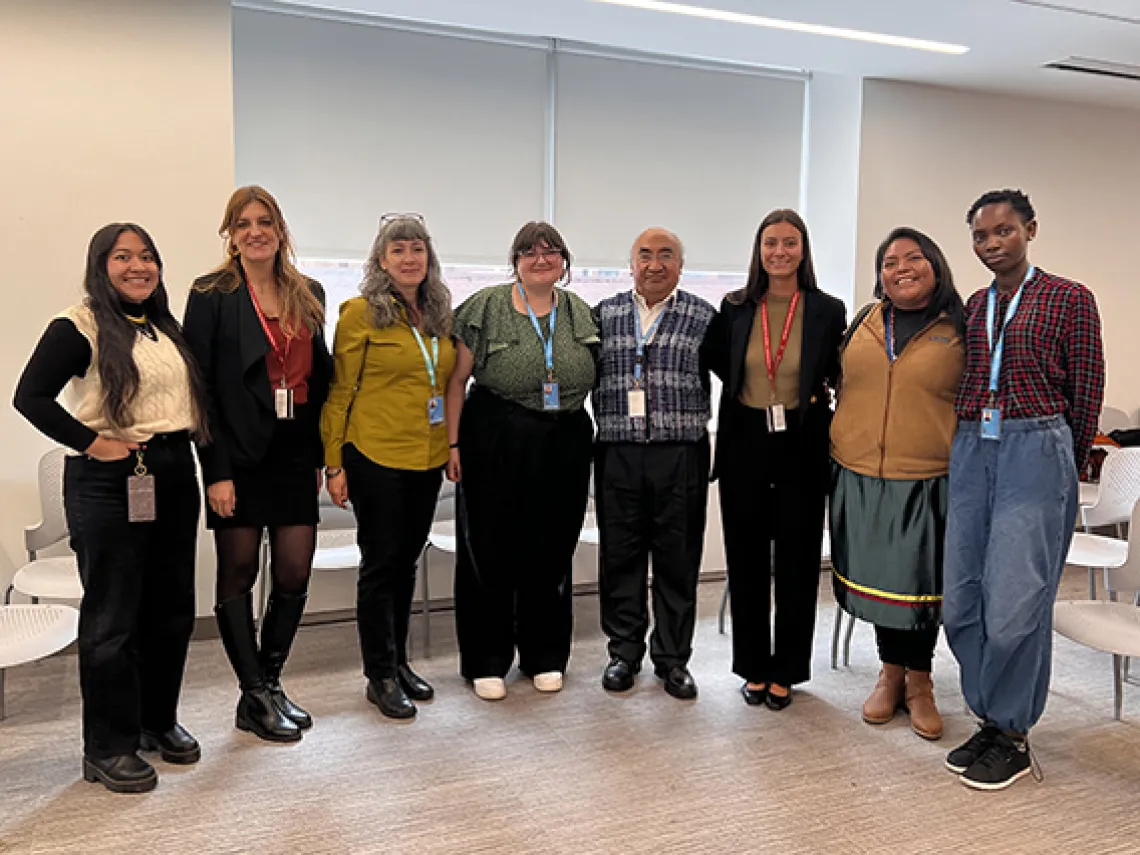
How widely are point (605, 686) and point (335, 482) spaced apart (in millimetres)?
1235

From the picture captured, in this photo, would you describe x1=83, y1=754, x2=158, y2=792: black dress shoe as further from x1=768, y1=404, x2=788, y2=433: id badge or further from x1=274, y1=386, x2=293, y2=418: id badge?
x1=768, y1=404, x2=788, y2=433: id badge

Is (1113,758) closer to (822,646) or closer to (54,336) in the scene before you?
(822,646)

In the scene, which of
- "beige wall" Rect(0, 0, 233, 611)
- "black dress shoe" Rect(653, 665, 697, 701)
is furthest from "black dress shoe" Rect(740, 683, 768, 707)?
"beige wall" Rect(0, 0, 233, 611)

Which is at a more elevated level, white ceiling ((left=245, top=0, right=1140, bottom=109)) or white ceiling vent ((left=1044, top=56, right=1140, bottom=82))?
white ceiling vent ((left=1044, top=56, right=1140, bottom=82))

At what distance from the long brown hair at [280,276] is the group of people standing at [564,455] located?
10mm

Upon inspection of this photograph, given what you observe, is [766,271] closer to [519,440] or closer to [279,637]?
[519,440]

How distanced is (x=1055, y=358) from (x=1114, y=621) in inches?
38.9

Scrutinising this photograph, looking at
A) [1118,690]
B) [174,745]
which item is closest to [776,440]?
[1118,690]

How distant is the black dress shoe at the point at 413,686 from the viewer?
3.43m

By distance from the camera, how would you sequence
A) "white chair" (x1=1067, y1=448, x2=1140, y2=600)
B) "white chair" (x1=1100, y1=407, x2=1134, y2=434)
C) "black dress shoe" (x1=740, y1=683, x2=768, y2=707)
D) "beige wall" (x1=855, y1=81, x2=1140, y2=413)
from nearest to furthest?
"black dress shoe" (x1=740, y1=683, x2=768, y2=707)
"white chair" (x1=1067, y1=448, x2=1140, y2=600)
"beige wall" (x1=855, y1=81, x2=1140, y2=413)
"white chair" (x1=1100, y1=407, x2=1134, y2=434)

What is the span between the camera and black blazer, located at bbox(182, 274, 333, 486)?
281cm

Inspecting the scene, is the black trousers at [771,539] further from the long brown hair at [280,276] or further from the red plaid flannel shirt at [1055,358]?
the long brown hair at [280,276]

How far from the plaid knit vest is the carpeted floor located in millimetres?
969

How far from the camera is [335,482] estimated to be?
3.13m
